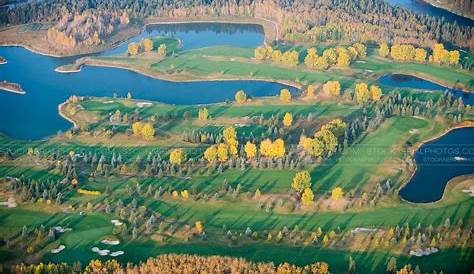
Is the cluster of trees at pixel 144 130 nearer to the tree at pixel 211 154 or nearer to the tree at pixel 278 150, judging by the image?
the tree at pixel 211 154

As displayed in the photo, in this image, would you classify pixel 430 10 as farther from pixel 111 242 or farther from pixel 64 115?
pixel 111 242

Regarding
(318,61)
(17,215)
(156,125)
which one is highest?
(318,61)

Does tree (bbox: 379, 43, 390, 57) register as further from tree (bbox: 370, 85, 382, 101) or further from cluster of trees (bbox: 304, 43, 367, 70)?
tree (bbox: 370, 85, 382, 101)

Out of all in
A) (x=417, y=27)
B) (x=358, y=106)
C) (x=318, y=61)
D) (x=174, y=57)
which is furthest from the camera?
(x=417, y=27)

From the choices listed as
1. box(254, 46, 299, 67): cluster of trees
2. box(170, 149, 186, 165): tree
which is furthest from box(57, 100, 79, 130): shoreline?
box(254, 46, 299, 67): cluster of trees

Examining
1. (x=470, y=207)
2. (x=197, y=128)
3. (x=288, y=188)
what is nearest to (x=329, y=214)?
(x=288, y=188)

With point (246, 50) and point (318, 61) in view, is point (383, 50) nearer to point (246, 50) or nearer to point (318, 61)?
point (318, 61)

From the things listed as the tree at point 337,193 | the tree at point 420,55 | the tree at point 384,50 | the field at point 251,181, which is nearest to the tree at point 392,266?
the field at point 251,181

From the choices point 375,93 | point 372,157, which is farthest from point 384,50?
point 372,157
